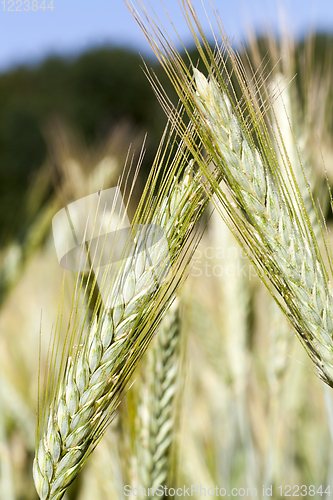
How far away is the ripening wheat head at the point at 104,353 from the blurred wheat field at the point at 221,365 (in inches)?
8.6

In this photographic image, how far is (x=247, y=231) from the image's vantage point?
14.9 inches

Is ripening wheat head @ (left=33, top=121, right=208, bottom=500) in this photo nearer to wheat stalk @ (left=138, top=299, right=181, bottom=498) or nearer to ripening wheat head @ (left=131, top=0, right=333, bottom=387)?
ripening wheat head @ (left=131, top=0, right=333, bottom=387)

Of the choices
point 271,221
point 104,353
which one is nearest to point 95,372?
point 104,353

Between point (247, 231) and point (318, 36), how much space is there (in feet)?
14.9

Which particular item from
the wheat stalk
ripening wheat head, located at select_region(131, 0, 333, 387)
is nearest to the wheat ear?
ripening wheat head, located at select_region(131, 0, 333, 387)

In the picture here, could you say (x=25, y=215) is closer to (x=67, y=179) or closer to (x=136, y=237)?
(x=67, y=179)

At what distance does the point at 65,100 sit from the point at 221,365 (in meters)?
4.70

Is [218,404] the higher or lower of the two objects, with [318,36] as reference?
lower

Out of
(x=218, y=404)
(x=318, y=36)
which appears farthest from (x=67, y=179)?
(x=318, y=36)

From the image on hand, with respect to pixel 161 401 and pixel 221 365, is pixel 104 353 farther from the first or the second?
pixel 221 365

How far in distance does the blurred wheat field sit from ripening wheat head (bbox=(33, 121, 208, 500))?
22 centimetres

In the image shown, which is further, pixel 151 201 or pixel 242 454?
pixel 242 454

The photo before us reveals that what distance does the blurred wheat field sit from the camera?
68 centimetres

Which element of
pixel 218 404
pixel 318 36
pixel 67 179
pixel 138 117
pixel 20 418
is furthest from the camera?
pixel 138 117
